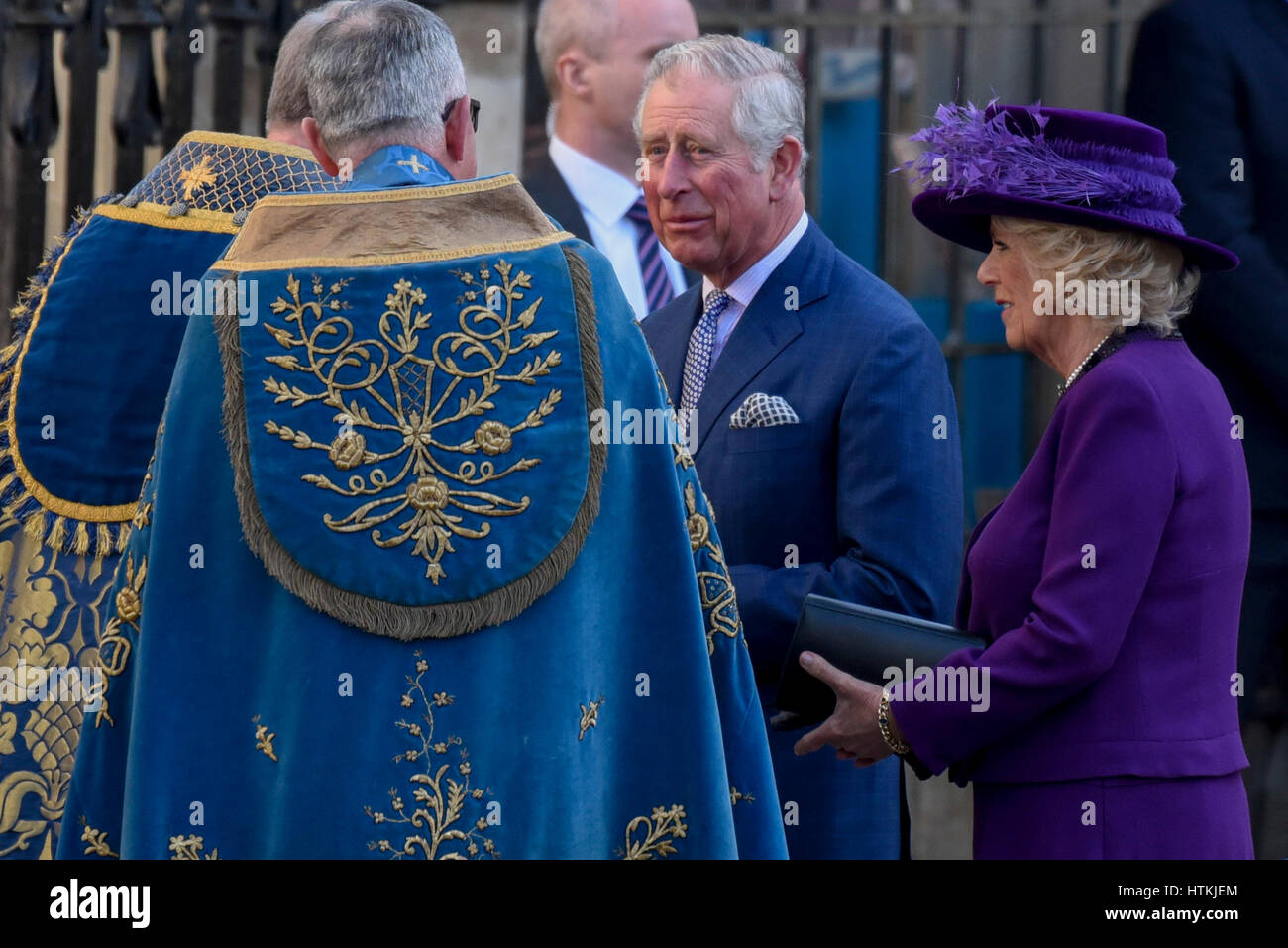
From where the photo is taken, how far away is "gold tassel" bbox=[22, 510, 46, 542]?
135 inches

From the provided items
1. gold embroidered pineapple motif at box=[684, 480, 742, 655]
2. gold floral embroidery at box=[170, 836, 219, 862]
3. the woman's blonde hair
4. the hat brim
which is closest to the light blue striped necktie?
the hat brim

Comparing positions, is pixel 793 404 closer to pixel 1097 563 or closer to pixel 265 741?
pixel 1097 563

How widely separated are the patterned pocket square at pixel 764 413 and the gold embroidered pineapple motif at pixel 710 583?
0.77 m

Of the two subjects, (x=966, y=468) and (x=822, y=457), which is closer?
(x=822, y=457)

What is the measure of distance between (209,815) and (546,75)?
3.38 meters

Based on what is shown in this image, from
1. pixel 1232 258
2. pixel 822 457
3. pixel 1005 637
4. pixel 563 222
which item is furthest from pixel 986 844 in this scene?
pixel 563 222

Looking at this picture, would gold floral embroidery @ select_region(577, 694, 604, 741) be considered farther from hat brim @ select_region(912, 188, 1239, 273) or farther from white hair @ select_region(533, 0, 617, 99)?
white hair @ select_region(533, 0, 617, 99)

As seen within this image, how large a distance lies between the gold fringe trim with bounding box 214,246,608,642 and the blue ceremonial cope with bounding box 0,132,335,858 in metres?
0.58

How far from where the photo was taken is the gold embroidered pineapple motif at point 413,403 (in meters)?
2.85

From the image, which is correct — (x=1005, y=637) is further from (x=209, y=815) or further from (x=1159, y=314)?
(x=209, y=815)

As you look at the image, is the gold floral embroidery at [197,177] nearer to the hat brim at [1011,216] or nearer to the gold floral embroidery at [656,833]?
the hat brim at [1011,216]

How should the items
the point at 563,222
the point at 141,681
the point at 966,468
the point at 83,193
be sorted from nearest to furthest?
the point at 141,681
the point at 83,193
the point at 563,222
the point at 966,468

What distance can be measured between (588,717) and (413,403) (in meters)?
0.51

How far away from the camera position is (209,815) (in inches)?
113
